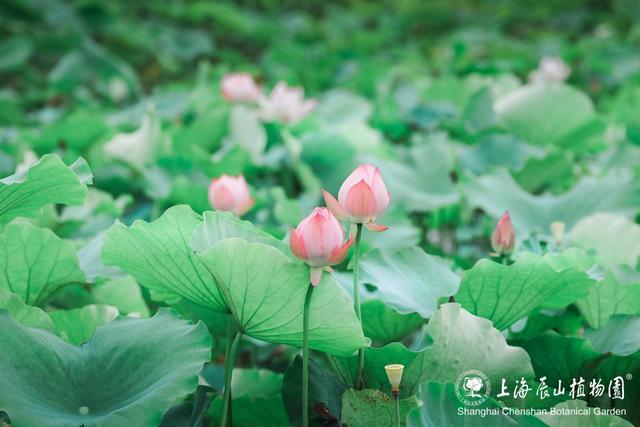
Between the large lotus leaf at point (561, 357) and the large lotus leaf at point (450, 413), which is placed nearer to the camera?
the large lotus leaf at point (450, 413)

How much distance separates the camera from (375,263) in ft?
2.80

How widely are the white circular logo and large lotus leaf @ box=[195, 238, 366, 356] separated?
96 mm

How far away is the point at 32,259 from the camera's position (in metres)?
0.83

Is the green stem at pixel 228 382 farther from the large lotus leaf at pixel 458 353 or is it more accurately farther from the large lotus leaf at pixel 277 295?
the large lotus leaf at pixel 458 353

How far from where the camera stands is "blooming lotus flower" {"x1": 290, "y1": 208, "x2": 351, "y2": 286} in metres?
0.67

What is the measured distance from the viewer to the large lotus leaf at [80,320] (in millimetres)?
839

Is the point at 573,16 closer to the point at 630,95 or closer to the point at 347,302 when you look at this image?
the point at 630,95

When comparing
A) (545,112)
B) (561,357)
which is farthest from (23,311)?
(545,112)

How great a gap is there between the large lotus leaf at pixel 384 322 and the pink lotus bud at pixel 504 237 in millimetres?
124

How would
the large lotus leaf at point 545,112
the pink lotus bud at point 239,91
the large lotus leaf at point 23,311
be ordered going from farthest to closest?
1. the pink lotus bud at point 239,91
2. the large lotus leaf at point 545,112
3. the large lotus leaf at point 23,311

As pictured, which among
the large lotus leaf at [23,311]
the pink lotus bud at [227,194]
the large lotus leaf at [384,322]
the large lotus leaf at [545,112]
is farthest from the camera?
the large lotus leaf at [545,112]

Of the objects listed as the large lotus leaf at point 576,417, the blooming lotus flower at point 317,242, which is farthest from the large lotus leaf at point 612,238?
the blooming lotus flower at point 317,242

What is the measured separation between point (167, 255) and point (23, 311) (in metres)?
0.16

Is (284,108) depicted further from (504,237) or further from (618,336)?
(618,336)
